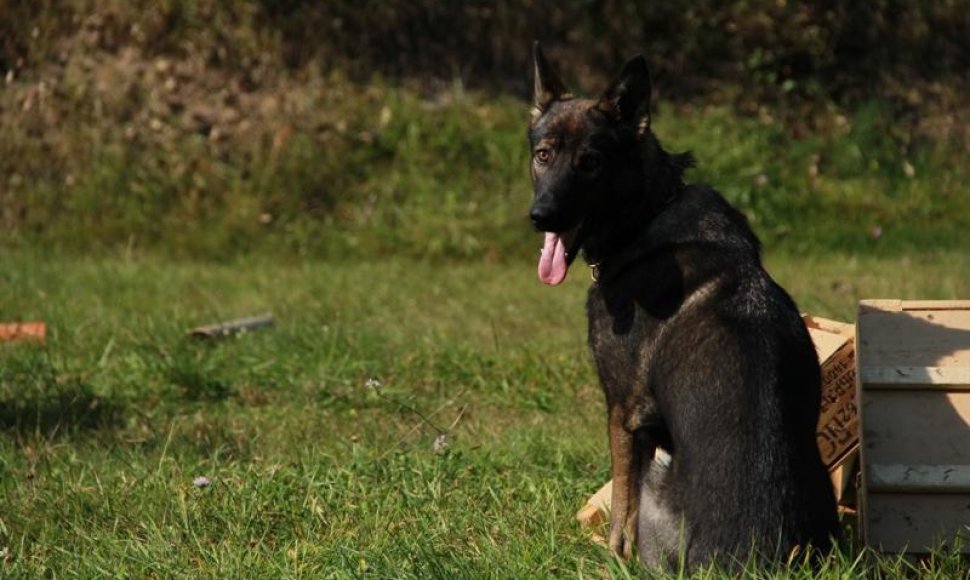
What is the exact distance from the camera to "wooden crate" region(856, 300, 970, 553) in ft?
13.8

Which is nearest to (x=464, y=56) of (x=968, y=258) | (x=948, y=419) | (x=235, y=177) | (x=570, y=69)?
(x=570, y=69)

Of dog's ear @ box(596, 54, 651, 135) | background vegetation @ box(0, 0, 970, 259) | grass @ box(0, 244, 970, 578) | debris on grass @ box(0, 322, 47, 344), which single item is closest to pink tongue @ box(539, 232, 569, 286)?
dog's ear @ box(596, 54, 651, 135)

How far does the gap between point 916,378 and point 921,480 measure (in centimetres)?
32

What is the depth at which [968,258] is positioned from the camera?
34.4 feet

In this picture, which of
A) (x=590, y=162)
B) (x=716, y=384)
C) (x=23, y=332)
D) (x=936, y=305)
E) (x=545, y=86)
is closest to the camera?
(x=716, y=384)

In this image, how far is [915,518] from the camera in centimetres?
423

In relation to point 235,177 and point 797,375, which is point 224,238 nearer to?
point 235,177

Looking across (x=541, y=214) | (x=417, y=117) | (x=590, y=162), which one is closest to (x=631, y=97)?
(x=590, y=162)

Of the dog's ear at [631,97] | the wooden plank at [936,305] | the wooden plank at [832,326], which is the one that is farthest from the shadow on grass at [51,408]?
the wooden plank at [936,305]

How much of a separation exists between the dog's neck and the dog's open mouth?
49mm

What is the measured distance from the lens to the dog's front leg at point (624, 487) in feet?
13.7

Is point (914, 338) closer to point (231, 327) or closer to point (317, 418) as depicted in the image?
point (317, 418)

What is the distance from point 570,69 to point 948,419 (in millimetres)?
9369

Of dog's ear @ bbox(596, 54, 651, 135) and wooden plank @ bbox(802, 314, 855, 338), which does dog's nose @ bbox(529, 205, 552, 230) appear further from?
wooden plank @ bbox(802, 314, 855, 338)
